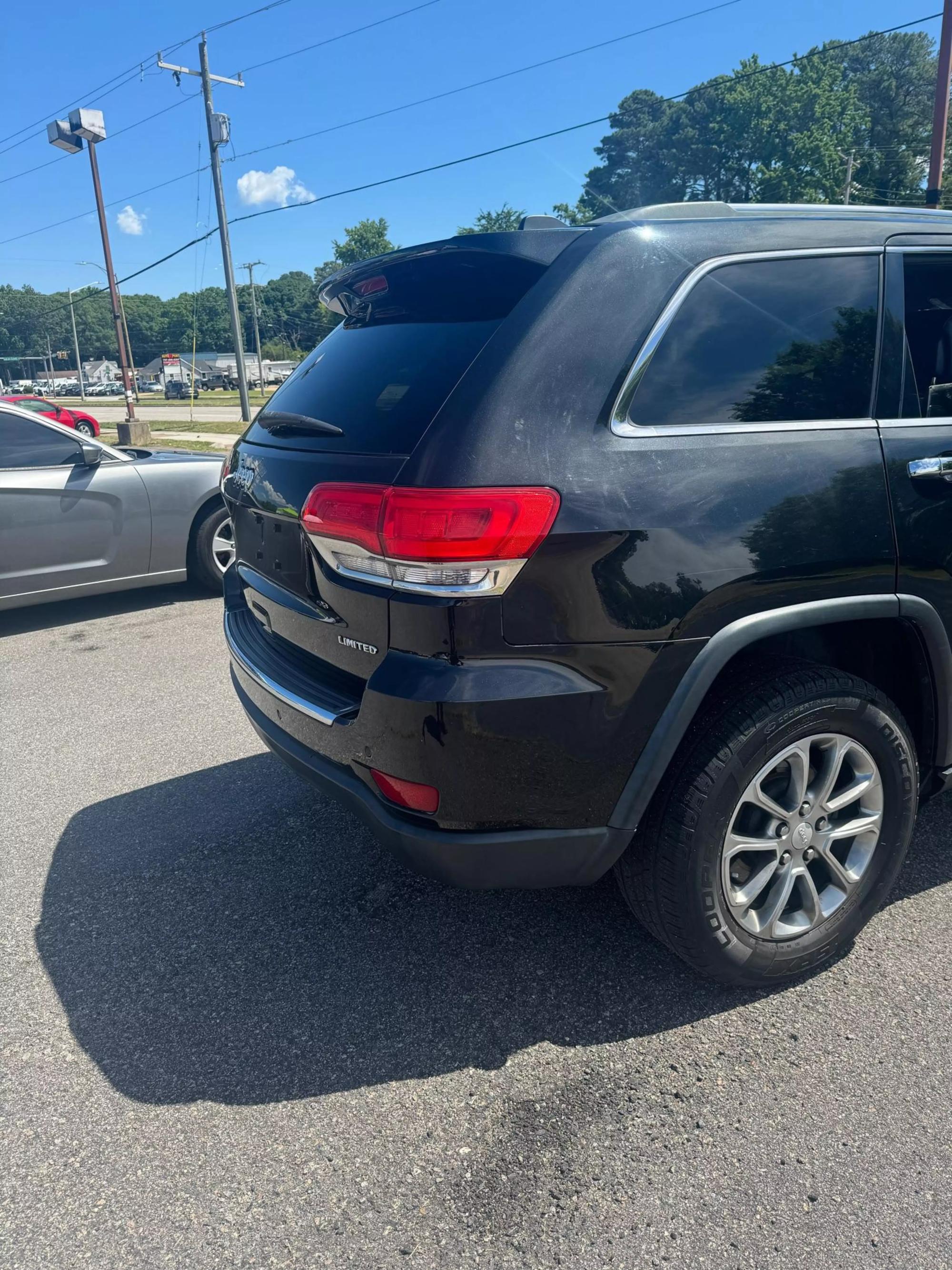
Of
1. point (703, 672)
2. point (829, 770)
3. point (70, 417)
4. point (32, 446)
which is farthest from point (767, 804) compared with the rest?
point (70, 417)

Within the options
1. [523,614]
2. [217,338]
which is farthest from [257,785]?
[217,338]

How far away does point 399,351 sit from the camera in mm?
2457

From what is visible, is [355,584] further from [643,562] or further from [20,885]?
[20,885]

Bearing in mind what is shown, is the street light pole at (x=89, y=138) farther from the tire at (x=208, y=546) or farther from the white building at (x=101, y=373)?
the white building at (x=101, y=373)

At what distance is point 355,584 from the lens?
2148 millimetres

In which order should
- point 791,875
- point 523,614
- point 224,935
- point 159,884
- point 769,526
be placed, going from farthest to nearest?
point 159,884 < point 224,935 < point 791,875 < point 769,526 < point 523,614

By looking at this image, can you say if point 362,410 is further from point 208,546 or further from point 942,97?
point 942,97

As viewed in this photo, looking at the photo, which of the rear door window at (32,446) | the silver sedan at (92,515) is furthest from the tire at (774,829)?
the rear door window at (32,446)

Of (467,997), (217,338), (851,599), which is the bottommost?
(467,997)

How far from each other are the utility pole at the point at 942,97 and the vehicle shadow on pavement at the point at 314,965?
12.1m

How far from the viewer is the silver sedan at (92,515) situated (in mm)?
5836

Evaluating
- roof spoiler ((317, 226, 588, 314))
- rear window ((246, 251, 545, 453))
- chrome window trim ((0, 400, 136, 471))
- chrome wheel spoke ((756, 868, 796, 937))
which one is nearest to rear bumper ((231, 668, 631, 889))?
chrome wheel spoke ((756, 868, 796, 937))

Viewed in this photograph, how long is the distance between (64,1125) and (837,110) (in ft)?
257

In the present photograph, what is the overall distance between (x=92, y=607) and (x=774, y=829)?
591 centimetres
